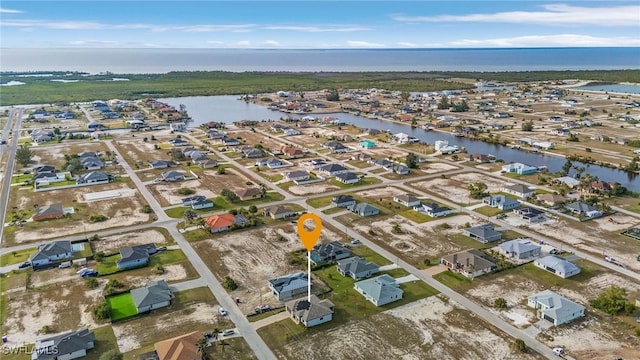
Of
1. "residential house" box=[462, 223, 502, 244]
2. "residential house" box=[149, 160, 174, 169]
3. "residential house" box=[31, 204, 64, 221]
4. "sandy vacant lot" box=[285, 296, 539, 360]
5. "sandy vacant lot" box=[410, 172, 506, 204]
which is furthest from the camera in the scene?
"residential house" box=[149, 160, 174, 169]

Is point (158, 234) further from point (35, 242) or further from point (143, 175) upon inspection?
point (143, 175)

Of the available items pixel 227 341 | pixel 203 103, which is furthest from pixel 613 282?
pixel 203 103

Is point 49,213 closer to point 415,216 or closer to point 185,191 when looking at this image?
point 185,191

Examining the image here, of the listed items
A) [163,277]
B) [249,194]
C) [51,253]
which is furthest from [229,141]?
[163,277]

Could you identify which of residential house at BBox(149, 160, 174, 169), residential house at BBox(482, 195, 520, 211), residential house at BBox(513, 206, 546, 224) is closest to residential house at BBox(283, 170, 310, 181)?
residential house at BBox(149, 160, 174, 169)

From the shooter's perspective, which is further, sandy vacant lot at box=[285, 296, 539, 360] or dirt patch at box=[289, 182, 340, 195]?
dirt patch at box=[289, 182, 340, 195]

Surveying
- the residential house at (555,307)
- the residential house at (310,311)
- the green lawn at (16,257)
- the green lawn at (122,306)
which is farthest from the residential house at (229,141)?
the residential house at (555,307)

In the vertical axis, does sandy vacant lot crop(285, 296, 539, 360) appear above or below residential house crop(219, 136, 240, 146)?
below

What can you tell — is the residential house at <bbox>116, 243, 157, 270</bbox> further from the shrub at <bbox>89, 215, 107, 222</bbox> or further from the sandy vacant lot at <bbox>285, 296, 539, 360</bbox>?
the sandy vacant lot at <bbox>285, 296, 539, 360</bbox>
